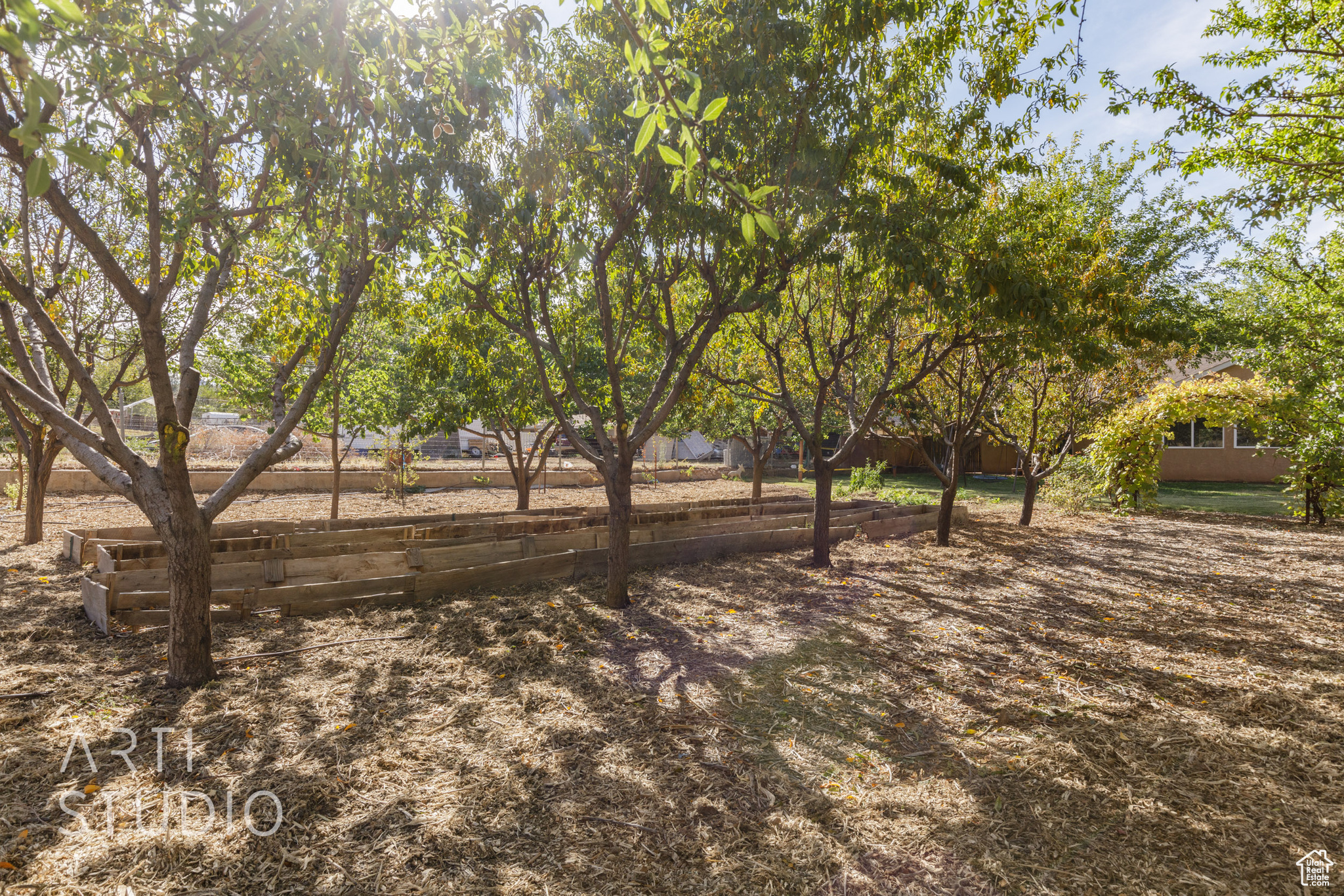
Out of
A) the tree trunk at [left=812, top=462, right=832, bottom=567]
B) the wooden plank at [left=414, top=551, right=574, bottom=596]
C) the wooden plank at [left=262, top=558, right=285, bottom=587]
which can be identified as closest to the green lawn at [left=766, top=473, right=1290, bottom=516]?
the tree trunk at [left=812, top=462, right=832, bottom=567]

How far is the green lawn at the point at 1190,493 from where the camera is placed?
15922 mm

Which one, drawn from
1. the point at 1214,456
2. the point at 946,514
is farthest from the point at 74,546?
the point at 1214,456

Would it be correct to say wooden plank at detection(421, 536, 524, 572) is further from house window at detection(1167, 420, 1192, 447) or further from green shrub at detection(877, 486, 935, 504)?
house window at detection(1167, 420, 1192, 447)

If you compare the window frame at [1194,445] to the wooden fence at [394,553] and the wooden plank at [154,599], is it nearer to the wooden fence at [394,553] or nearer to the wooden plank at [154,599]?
the wooden fence at [394,553]

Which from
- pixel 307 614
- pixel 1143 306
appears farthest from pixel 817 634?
pixel 1143 306

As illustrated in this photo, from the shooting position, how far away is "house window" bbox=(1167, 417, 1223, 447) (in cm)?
2305

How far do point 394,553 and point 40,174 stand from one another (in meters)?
5.99

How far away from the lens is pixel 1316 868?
2.77 m

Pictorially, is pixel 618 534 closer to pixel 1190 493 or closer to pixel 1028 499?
pixel 1028 499

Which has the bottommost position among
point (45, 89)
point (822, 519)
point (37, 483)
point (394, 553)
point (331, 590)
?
point (331, 590)

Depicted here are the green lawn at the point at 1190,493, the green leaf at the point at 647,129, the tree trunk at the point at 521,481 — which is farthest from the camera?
the green lawn at the point at 1190,493

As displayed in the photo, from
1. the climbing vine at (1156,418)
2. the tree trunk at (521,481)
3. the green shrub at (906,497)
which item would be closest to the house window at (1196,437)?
the climbing vine at (1156,418)

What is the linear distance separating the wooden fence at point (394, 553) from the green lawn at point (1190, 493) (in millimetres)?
9751

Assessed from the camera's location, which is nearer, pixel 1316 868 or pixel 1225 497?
pixel 1316 868
